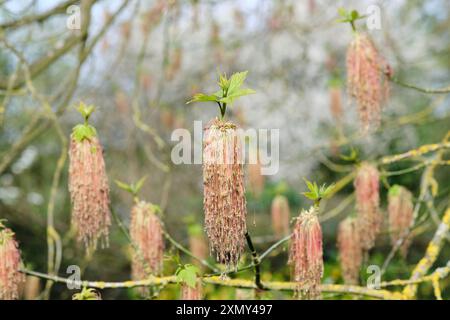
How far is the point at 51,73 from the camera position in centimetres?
726

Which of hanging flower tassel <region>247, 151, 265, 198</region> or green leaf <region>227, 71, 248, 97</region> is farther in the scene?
hanging flower tassel <region>247, 151, 265, 198</region>

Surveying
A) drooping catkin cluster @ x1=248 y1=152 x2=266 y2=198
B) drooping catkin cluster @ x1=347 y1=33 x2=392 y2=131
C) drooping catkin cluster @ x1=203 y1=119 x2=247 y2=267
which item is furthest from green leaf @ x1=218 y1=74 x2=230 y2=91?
drooping catkin cluster @ x1=248 y1=152 x2=266 y2=198

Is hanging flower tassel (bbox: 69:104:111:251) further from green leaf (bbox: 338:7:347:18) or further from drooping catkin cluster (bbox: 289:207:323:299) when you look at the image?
green leaf (bbox: 338:7:347:18)

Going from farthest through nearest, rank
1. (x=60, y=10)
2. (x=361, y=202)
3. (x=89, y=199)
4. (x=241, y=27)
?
(x=241, y=27) → (x=60, y=10) → (x=361, y=202) → (x=89, y=199)

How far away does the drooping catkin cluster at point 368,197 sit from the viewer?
8.77 ft

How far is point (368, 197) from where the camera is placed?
2693 mm

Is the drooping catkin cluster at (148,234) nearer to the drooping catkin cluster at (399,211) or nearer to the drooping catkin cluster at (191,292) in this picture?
the drooping catkin cluster at (191,292)

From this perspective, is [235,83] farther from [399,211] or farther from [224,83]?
→ [399,211]

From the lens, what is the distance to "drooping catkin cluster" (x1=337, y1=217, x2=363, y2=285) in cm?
296

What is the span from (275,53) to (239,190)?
5.53 metres

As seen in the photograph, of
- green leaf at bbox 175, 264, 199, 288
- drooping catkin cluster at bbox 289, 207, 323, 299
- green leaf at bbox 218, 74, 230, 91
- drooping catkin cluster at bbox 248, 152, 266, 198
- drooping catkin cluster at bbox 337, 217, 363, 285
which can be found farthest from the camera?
drooping catkin cluster at bbox 248, 152, 266, 198

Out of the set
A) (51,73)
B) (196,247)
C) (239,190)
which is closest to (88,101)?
(51,73)
